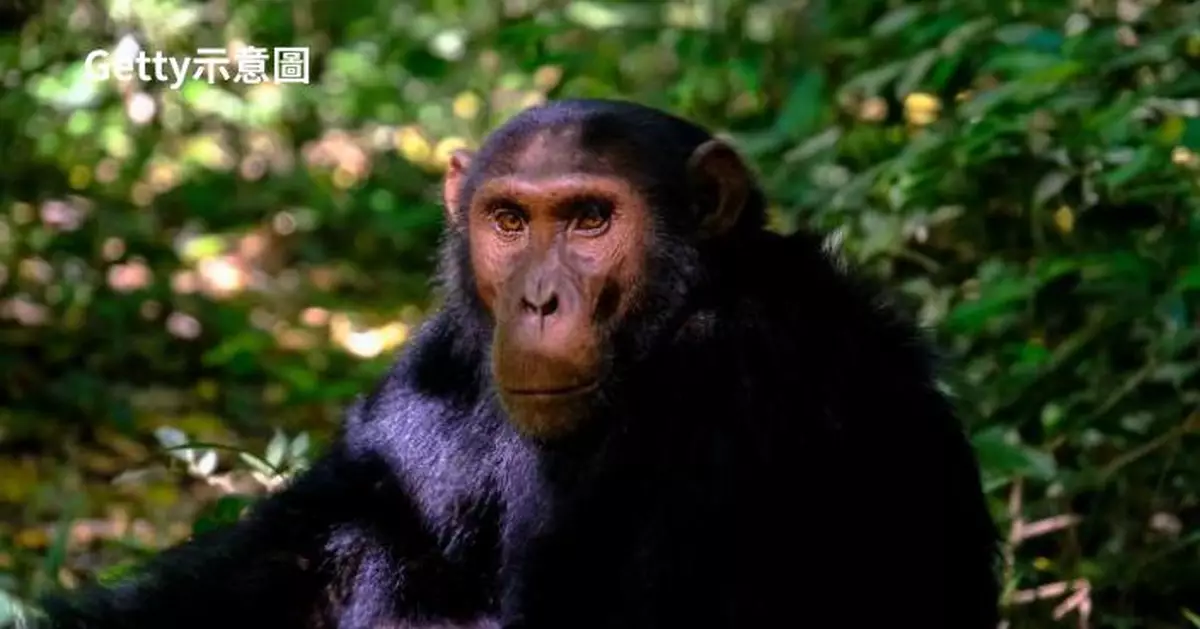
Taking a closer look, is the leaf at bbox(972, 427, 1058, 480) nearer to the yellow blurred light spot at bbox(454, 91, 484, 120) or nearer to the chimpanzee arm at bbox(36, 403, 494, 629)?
the chimpanzee arm at bbox(36, 403, 494, 629)

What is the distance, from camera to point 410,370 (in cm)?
546

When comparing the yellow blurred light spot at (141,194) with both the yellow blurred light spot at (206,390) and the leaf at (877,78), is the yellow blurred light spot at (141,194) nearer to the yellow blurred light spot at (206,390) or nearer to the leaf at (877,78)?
the yellow blurred light spot at (206,390)

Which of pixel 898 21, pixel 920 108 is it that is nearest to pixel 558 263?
pixel 898 21

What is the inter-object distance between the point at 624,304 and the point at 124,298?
576 centimetres

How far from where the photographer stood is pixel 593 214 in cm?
482

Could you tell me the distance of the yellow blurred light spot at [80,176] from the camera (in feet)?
37.9

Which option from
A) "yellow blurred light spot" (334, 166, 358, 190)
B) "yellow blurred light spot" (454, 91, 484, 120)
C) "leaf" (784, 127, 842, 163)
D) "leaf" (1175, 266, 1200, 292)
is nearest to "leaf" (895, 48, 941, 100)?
"leaf" (784, 127, 842, 163)

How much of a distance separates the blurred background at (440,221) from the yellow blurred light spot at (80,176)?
18 millimetres

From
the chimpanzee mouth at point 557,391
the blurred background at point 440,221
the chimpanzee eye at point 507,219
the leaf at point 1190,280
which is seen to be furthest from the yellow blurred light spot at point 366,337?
the chimpanzee mouth at point 557,391

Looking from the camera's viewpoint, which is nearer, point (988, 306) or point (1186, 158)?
point (988, 306)

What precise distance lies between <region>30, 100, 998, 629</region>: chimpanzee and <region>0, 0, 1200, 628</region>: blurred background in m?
0.16

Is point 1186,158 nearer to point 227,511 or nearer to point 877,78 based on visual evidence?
point 877,78

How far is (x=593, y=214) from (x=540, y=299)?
32cm

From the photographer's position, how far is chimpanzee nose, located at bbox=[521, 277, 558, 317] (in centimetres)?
461
